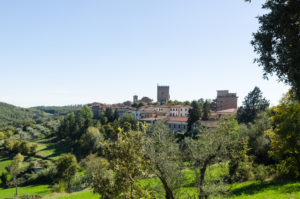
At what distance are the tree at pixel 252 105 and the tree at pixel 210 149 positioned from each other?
42494 millimetres

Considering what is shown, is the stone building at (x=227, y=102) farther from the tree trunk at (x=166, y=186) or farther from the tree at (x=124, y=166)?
the tree at (x=124, y=166)

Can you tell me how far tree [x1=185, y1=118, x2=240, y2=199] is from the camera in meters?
13.6

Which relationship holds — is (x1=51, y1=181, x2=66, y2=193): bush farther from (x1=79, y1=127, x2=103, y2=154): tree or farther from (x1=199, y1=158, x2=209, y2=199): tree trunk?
(x1=199, y1=158, x2=209, y2=199): tree trunk

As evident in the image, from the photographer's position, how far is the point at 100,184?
770cm

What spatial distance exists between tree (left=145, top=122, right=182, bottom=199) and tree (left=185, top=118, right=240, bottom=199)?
1399 mm

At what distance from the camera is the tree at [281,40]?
33.1 feet

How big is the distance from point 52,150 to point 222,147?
86645 millimetres

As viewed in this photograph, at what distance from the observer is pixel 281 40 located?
419 inches

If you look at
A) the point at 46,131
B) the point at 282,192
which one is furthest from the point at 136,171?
the point at 46,131

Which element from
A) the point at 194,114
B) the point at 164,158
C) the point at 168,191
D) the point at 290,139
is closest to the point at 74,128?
the point at 194,114

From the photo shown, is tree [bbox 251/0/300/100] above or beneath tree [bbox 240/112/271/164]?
above

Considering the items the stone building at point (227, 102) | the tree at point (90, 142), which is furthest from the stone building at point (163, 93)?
the tree at point (90, 142)

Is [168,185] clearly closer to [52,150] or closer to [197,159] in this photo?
[197,159]

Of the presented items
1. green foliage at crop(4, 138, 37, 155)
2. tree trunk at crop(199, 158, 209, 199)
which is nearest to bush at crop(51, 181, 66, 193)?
tree trunk at crop(199, 158, 209, 199)
